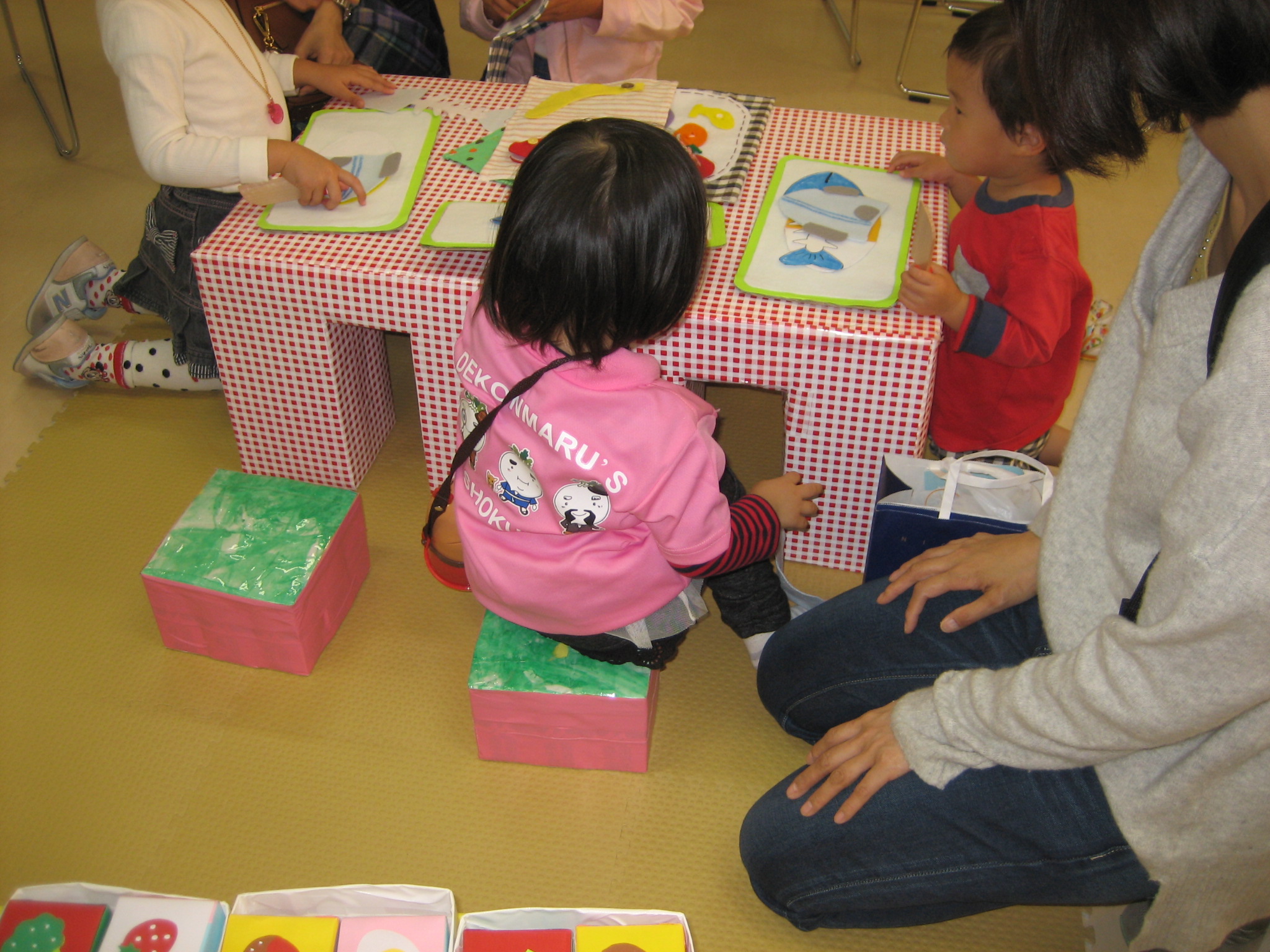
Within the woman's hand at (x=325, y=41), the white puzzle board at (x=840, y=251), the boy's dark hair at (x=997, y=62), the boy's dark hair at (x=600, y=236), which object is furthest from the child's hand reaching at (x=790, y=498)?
the woman's hand at (x=325, y=41)

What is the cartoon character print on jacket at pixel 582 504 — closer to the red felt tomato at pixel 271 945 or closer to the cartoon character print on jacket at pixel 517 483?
the cartoon character print on jacket at pixel 517 483

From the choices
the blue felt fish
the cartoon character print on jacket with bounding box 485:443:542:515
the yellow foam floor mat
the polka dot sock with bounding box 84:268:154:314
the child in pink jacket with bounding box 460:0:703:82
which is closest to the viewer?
the cartoon character print on jacket with bounding box 485:443:542:515

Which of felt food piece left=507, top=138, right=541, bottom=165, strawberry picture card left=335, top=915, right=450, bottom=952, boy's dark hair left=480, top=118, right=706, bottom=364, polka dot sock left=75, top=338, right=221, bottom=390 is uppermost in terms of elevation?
boy's dark hair left=480, top=118, right=706, bottom=364

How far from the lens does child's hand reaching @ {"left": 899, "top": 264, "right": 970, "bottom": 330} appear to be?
141 centimetres

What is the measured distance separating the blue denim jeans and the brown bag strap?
47 cm

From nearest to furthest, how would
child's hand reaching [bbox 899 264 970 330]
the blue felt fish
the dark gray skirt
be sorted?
child's hand reaching [bbox 899 264 970 330] < the blue felt fish < the dark gray skirt

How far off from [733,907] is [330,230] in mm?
1093

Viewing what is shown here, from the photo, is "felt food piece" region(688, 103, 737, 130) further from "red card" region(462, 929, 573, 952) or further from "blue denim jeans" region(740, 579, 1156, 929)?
"red card" region(462, 929, 573, 952)

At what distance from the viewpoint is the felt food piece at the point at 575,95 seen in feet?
5.82

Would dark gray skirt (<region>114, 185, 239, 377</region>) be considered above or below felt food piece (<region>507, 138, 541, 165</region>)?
below

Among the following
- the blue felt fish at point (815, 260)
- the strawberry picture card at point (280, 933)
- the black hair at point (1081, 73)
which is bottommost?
the strawberry picture card at point (280, 933)

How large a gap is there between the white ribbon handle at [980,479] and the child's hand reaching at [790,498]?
17cm

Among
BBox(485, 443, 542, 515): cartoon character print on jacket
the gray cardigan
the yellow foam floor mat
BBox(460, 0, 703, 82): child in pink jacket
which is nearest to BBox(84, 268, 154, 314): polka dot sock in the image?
the yellow foam floor mat

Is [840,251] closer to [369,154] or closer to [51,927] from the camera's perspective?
[369,154]
